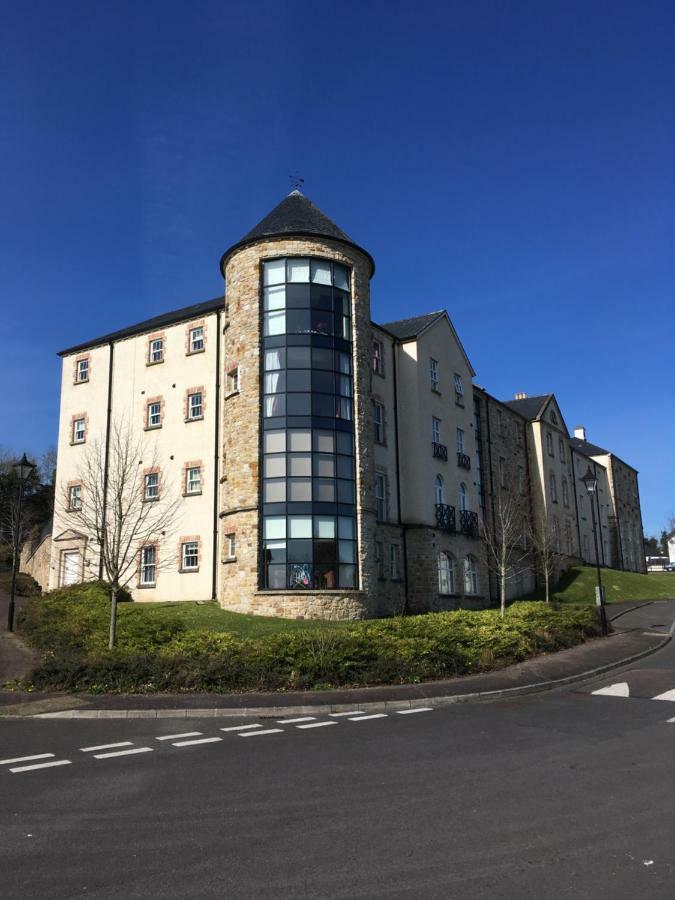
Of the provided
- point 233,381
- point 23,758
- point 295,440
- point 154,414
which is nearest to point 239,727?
point 23,758

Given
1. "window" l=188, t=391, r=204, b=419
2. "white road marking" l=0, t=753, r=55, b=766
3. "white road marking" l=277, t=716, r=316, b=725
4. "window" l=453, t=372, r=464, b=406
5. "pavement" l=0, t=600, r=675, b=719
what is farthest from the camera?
"window" l=453, t=372, r=464, b=406

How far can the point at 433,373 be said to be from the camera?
122 feet

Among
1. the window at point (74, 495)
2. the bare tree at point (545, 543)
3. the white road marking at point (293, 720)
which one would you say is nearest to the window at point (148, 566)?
the window at point (74, 495)

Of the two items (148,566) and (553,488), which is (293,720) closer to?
(148,566)

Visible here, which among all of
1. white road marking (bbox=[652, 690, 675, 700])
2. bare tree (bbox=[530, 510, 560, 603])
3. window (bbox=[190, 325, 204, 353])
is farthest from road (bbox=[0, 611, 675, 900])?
bare tree (bbox=[530, 510, 560, 603])

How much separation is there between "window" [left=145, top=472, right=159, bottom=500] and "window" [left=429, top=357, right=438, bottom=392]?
13.5 metres

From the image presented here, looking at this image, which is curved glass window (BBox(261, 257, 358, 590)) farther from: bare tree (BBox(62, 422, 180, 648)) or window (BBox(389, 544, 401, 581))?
bare tree (BBox(62, 422, 180, 648))

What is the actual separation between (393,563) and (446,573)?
12.1 ft

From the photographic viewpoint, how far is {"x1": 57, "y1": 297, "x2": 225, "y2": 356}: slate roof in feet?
111

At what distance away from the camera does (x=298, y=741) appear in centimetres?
1055

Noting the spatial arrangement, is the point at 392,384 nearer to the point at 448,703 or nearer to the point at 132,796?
the point at 448,703

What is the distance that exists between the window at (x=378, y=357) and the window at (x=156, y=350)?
9.63 m

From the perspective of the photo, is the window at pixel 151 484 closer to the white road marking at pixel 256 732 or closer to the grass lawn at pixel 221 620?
the grass lawn at pixel 221 620

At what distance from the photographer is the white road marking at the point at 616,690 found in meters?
14.4
